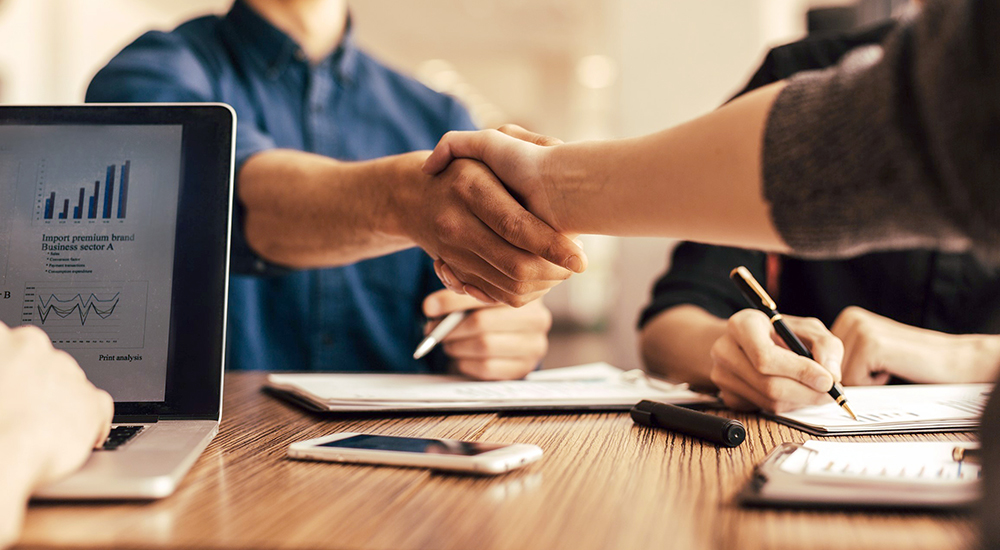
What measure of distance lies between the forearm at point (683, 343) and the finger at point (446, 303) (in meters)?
0.31

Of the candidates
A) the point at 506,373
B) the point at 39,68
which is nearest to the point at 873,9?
the point at 506,373

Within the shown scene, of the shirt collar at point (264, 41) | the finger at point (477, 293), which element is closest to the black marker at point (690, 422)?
the finger at point (477, 293)

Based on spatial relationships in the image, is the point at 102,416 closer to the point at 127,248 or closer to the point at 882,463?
the point at 127,248

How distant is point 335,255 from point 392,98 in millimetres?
685

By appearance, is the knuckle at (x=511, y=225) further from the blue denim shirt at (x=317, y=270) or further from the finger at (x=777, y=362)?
the blue denim shirt at (x=317, y=270)

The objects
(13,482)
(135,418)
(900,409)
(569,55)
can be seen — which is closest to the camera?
(13,482)

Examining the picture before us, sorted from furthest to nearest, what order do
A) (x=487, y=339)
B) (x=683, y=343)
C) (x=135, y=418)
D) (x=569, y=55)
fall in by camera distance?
(x=569, y=55) → (x=683, y=343) → (x=487, y=339) → (x=135, y=418)

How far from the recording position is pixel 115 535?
1.16 feet

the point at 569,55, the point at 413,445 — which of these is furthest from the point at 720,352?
the point at 569,55

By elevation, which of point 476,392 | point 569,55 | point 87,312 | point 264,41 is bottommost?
point 476,392

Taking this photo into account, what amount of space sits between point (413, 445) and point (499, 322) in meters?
0.41

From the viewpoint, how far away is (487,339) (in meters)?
0.90

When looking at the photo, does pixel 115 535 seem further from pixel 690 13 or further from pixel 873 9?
pixel 873 9

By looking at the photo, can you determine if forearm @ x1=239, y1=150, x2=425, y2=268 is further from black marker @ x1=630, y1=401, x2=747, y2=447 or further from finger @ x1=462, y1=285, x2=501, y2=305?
black marker @ x1=630, y1=401, x2=747, y2=447
